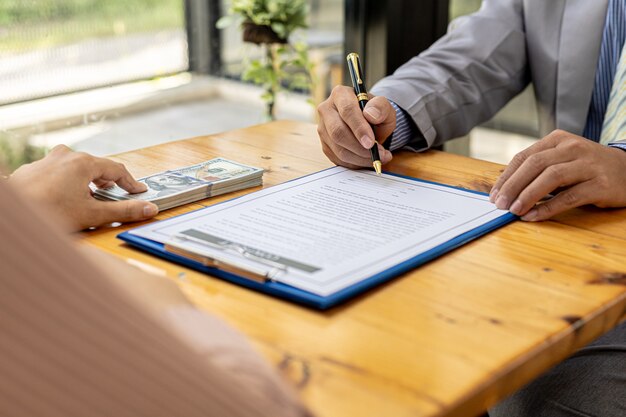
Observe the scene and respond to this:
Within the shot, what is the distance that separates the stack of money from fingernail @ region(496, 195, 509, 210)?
0.33m

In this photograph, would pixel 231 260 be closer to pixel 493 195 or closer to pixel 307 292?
pixel 307 292

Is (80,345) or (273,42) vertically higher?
(80,345)

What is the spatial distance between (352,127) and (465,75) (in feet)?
1.33

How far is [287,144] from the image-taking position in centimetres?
135

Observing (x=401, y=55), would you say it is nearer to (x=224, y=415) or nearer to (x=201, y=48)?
(x=201, y=48)

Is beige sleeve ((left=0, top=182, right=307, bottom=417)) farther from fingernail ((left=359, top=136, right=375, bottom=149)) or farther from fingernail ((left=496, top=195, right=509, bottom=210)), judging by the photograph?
fingernail ((left=359, top=136, right=375, bottom=149))

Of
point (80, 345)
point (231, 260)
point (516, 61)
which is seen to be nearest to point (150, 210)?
point (231, 260)

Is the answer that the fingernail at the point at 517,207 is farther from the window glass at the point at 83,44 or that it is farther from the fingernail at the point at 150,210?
the window glass at the point at 83,44

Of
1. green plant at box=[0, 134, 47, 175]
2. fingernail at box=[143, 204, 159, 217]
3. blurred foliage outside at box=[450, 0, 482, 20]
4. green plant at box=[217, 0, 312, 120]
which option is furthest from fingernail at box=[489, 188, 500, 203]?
blurred foliage outside at box=[450, 0, 482, 20]

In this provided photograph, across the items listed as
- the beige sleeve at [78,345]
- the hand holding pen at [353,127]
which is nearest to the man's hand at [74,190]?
the hand holding pen at [353,127]

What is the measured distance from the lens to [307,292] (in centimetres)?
74

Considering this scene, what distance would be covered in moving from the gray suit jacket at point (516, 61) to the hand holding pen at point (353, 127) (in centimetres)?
22

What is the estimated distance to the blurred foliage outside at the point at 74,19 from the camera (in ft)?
5.85

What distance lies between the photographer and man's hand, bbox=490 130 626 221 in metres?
0.98
